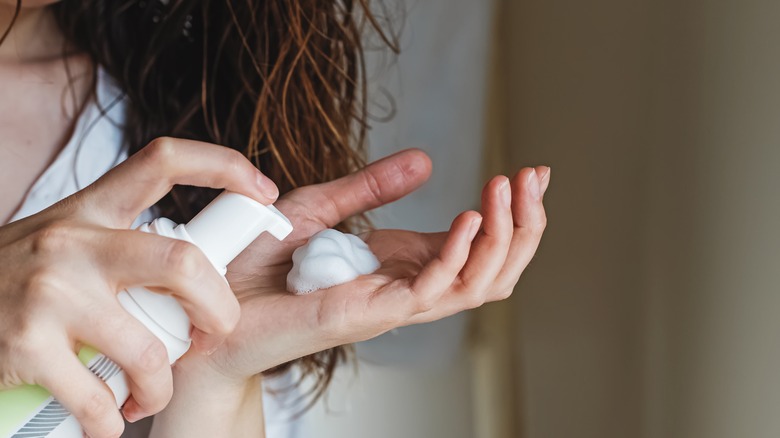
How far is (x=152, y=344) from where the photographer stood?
1.52ft

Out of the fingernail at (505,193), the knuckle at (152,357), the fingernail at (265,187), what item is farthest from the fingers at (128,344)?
the fingernail at (505,193)

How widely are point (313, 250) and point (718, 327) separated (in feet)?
0.88

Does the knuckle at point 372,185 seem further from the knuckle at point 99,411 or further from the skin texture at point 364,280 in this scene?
the knuckle at point 99,411

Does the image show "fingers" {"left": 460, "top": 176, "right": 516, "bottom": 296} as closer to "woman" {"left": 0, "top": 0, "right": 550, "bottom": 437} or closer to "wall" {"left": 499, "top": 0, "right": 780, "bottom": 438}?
"woman" {"left": 0, "top": 0, "right": 550, "bottom": 437}

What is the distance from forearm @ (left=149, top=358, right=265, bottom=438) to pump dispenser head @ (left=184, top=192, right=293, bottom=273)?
189 millimetres

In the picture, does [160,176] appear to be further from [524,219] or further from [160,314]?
[524,219]

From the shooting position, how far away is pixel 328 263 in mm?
556

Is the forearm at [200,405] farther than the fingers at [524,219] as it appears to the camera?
Yes

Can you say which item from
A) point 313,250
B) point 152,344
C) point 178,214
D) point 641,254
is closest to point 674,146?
point 641,254

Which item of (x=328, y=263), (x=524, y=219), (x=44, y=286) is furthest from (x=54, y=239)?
(x=524, y=219)

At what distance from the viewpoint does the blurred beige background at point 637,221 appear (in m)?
0.53

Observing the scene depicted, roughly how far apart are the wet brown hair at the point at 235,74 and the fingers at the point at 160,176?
385 mm

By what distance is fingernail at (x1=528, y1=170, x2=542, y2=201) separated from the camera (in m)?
0.51

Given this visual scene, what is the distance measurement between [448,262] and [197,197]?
481 millimetres
